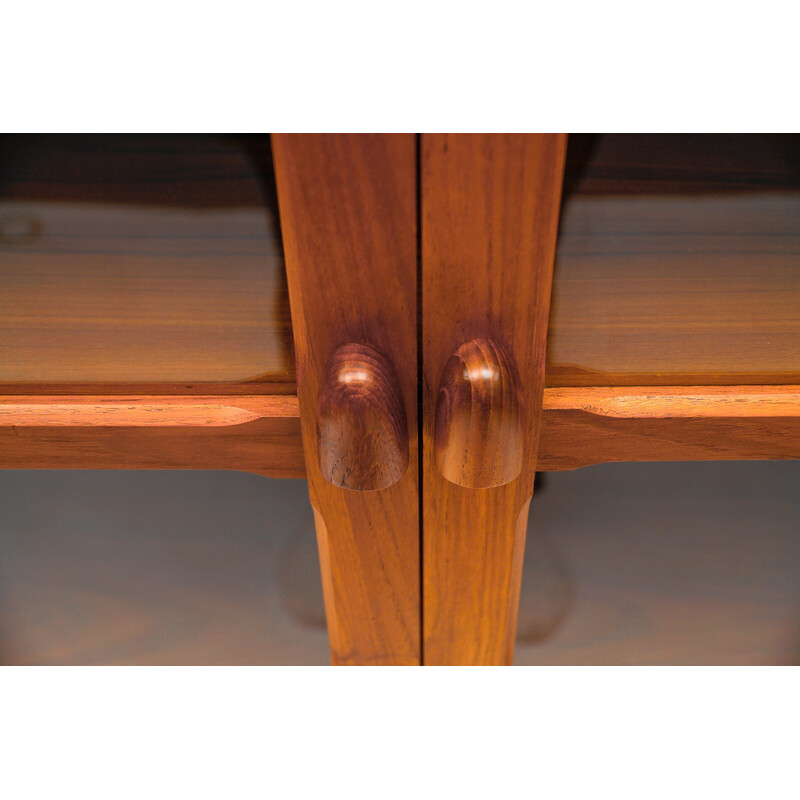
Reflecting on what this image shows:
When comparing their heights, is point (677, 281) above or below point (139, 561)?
above

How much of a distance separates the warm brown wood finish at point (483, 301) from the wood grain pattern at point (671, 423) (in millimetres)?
17

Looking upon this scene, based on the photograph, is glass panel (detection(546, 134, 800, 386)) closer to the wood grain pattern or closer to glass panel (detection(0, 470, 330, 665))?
the wood grain pattern

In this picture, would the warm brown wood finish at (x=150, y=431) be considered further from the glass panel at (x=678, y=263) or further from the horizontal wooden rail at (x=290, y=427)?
the glass panel at (x=678, y=263)

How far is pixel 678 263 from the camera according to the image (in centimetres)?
18

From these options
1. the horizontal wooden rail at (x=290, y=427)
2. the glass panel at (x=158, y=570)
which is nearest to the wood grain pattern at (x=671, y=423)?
the horizontal wooden rail at (x=290, y=427)

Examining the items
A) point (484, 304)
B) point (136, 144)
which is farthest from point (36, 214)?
point (484, 304)

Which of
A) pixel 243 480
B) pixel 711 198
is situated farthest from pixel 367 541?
pixel 711 198

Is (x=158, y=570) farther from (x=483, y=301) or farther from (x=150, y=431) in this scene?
(x=483, y=301)

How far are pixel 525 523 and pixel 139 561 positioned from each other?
0.55 ft

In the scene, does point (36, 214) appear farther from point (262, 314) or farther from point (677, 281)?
point (677, 281)

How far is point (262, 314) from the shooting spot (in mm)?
192

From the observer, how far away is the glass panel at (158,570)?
0.24m

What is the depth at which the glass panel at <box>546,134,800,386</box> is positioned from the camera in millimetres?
170

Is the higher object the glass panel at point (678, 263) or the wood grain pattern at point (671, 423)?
the glass panel at point (678, 263)
